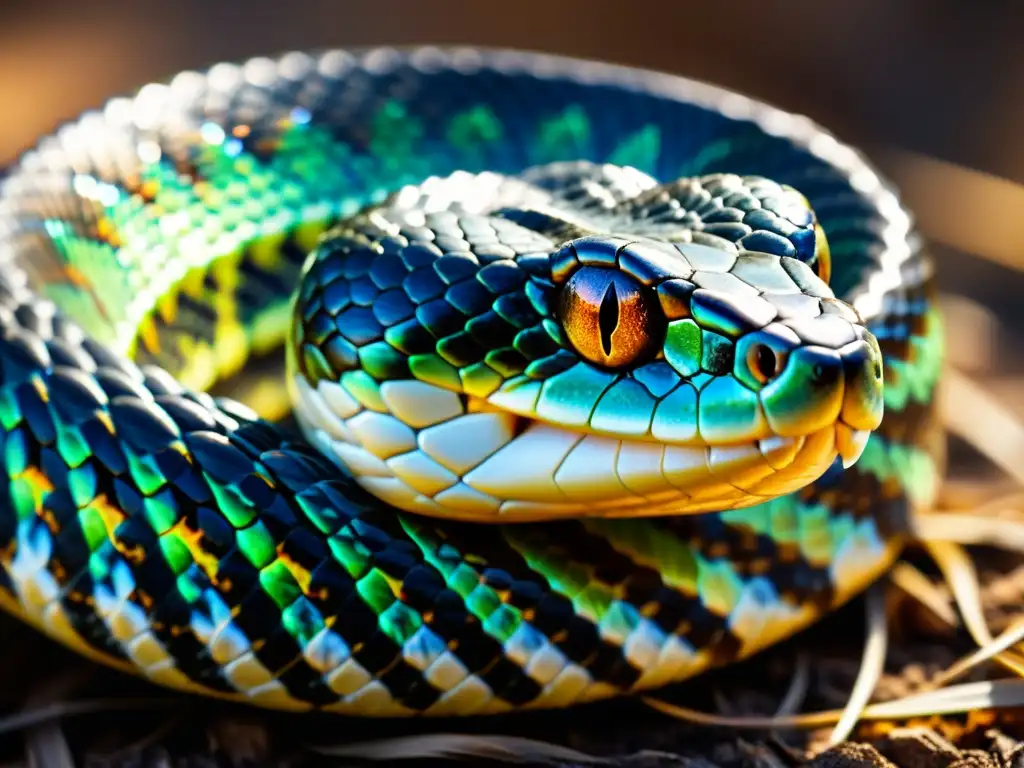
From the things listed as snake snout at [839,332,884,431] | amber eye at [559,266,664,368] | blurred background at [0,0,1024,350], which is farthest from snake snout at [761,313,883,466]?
blurred background at [0,0,1024,350]

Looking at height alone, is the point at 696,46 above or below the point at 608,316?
below

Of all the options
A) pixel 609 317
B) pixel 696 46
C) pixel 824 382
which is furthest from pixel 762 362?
pixel 696 46

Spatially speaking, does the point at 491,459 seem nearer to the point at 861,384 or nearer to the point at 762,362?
the point at 762,362

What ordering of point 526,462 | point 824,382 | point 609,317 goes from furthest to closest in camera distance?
point 526,462 < point 609,317 < point 824,382

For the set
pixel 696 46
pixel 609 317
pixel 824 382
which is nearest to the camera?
pixel 824 382

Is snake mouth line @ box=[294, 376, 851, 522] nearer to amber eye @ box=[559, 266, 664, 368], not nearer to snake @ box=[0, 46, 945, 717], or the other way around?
snake @ box=[0, 46, 945, 717]

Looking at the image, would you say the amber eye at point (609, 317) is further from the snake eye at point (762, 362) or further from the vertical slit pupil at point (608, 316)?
the snake eye at point (762, 362)

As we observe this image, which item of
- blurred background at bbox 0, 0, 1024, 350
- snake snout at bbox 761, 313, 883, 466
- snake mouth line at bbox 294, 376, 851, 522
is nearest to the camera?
snake snout at bbox 761, 313, 883, 466

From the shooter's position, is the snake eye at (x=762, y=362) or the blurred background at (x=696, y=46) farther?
the blurred background at (x=696, y=46)

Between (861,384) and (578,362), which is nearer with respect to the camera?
(861,384)

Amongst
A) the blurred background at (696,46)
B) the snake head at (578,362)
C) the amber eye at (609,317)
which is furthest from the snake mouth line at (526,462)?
the blurred background at (696,46)
